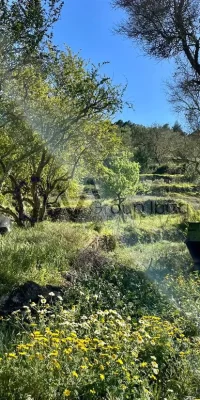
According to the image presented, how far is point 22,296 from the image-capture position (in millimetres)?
5227

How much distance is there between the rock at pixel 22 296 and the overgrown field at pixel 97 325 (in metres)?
0.13

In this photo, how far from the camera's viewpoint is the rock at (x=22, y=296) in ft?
16.5

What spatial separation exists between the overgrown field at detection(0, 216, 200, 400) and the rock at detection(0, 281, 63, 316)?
0.41 feet

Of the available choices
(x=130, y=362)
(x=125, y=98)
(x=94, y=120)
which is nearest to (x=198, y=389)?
(x=130, y=362)

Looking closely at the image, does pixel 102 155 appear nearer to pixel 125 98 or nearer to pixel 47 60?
pixel 125 98

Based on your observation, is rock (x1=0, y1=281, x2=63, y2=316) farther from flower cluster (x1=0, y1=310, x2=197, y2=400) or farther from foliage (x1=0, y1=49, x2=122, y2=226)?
foliage (x1=0, y1=49, x2=122, y2=226)

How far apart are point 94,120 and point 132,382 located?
9394 millimetres

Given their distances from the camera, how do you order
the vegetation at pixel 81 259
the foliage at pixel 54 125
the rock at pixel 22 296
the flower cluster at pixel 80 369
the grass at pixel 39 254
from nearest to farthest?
the flower cluster at pixel 80 369
the vegetation at pixel 81 259
the rock at pixel 22 296
the grass at pixel 39 254
the foliage at pixel 54 125

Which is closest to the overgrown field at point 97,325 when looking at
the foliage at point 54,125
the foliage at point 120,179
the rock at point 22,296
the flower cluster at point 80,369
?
the flower cluster at point 80,369

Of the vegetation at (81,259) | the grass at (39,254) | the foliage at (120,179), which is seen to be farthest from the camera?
the foliage at (120,179)

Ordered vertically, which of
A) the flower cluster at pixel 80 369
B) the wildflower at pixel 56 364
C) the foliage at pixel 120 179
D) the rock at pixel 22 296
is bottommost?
the rock at pixel 22 296

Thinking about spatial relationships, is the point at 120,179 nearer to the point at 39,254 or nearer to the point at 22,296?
the point at 39,254

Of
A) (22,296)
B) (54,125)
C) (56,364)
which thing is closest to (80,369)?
(56,364)

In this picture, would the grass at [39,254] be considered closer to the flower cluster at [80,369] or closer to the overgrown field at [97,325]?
the overgrown field at [97,325]
